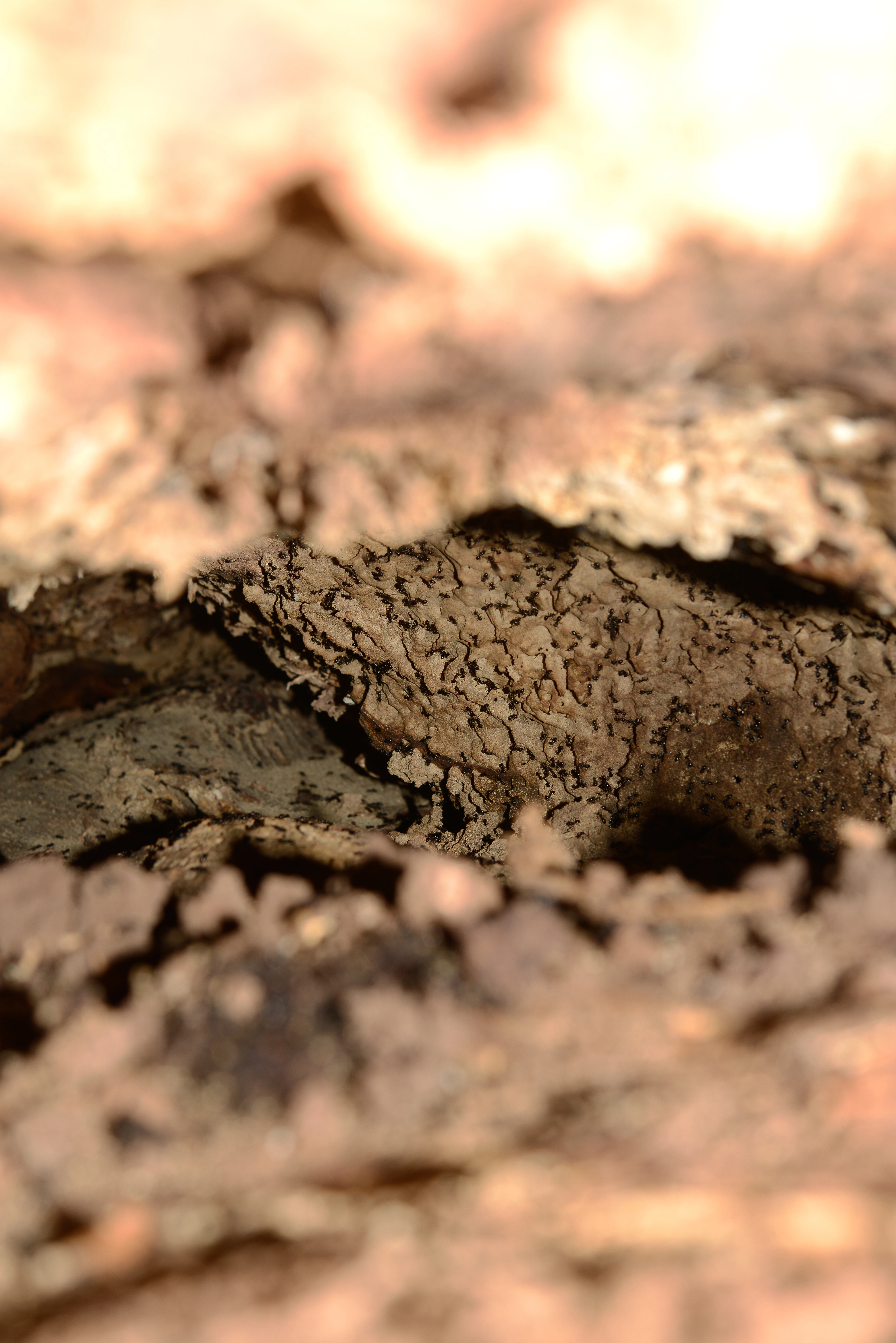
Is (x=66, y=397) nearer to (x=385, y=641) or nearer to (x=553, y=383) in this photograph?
(x=553, y=383)

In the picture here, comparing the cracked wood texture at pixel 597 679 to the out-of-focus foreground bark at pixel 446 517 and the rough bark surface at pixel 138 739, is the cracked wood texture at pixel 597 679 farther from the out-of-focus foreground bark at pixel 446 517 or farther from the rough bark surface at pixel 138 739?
the out-of-focus foreground bark at pixel 446 517

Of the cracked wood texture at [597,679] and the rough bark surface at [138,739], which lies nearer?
the cracked wood texture at [597,679]

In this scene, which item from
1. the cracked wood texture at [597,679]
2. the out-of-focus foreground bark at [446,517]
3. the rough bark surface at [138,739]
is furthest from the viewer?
the rough bark surface at [138,739]

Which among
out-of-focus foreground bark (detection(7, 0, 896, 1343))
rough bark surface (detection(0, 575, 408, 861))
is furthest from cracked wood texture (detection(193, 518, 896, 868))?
A: out-of-focus foreground bark (detection(7, 0, 896, 1343))

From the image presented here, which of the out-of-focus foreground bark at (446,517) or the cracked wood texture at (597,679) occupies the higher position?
the cracked wood texture at (597,679)

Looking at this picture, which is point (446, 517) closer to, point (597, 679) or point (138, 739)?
point (597, 679)

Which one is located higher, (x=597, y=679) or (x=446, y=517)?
(x=597, y=679)

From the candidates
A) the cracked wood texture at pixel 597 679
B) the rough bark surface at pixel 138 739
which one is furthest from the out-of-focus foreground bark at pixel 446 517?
the rough bark surface at pixel 138 739

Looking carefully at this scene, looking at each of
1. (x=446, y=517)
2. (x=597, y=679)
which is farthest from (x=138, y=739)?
(x=446, y=517)
